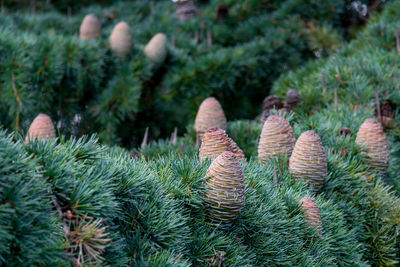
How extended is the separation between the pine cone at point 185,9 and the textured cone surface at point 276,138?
166cm

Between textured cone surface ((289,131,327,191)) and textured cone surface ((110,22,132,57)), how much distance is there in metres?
1.10

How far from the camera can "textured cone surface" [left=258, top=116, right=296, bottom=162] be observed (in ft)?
3.09

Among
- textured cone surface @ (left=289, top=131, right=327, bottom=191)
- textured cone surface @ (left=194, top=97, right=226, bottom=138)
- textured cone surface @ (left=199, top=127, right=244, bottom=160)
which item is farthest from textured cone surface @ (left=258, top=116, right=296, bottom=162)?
textured cone surface @ (left=194, top=97, right=226, bottom=138)

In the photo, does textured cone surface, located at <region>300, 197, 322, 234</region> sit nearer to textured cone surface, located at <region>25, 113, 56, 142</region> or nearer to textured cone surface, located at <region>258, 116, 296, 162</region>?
textured cone surface, located at <region>258, 116, 296, 162</region>

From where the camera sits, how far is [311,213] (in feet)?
2.48

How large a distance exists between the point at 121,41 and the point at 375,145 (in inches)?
44.6

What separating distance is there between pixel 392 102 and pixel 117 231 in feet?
3.72

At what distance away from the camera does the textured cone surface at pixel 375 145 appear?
1.04 metres

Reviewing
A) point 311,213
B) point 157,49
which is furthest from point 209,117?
point 157,49

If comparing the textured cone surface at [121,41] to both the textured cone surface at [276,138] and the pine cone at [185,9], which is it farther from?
the textured cone surface at [276,138]

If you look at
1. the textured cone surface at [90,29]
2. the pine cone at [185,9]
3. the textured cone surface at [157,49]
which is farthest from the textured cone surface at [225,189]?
the pine cone at [185,9]

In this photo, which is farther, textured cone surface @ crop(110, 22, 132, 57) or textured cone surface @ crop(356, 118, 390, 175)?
A: textured cone surface @ crop(110, 22, 132, 57)

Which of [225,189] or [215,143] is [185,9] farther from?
[225,189]

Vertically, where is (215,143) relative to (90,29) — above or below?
below
